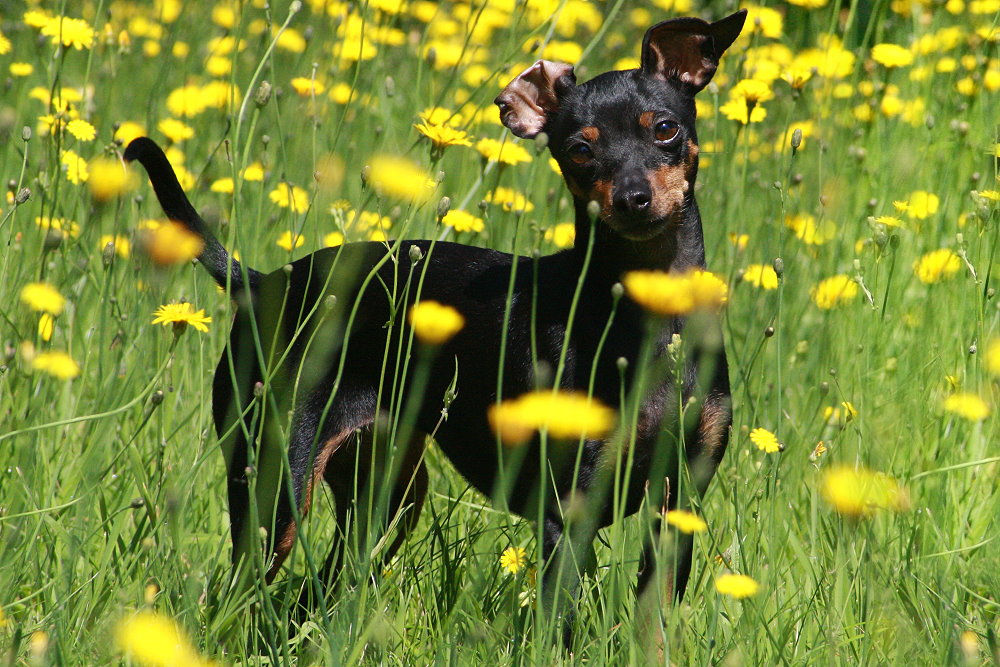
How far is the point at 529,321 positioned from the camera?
283 cm

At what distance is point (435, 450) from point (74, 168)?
4.29 feet

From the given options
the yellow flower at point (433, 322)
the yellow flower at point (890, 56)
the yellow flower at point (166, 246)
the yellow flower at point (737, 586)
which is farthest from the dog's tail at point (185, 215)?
the yellow flower at point (890, 56)

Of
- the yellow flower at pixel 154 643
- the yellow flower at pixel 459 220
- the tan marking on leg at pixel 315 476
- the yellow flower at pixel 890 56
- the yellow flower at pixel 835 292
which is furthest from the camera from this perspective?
the yellow flower at pixel 890 56

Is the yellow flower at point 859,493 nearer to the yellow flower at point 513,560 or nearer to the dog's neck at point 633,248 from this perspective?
the yellow flower at point 513,560

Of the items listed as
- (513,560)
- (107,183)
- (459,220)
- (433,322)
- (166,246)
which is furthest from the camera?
(459,220)

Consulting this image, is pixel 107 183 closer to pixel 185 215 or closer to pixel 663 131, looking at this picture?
pixel 185 215

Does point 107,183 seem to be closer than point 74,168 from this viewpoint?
Yes

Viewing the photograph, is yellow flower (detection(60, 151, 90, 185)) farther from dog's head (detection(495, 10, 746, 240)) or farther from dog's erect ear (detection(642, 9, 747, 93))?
dog's erect ear (detection(642, 9, 747, 93))

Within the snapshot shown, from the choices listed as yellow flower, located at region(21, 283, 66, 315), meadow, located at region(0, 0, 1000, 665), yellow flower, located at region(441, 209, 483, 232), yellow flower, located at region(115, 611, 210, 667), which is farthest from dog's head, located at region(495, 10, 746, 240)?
yellow flower, located at region(115, 611, 210, 667)

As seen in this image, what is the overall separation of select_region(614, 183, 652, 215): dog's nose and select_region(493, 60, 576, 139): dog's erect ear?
51 centimetres

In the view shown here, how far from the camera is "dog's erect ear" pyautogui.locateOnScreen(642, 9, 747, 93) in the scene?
2.96 m

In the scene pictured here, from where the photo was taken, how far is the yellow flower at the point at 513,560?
238 centimetres

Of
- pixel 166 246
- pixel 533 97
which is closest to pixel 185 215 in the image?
pixel 166 246

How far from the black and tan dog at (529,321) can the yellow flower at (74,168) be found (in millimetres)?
541
